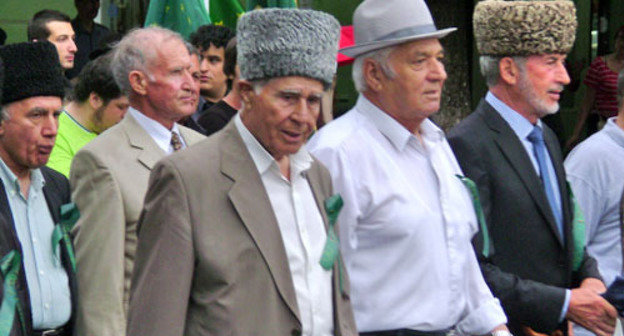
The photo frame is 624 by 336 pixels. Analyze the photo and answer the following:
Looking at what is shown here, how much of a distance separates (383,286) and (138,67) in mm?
1782

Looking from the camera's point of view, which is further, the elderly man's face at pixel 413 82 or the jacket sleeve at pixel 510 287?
the jacket sleeve at pixel 510 287

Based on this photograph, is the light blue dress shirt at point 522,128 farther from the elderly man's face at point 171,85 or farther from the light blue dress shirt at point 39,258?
the light blue dress shirt at point 39,258

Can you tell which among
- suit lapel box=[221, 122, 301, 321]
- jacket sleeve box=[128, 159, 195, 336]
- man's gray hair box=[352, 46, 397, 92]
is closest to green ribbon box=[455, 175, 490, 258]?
man's gray hair box=[352, 46, 397, 92]

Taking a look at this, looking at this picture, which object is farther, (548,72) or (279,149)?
(548,72)

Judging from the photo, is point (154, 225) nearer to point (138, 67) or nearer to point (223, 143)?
point (223, 143)

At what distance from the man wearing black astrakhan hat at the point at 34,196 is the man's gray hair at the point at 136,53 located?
76cm

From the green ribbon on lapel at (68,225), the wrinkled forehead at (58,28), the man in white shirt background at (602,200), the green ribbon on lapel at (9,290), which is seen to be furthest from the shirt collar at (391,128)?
the wrinkled forehead at (58,28)

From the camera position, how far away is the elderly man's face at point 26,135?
4809 mm

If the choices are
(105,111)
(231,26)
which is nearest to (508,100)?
(105,111)

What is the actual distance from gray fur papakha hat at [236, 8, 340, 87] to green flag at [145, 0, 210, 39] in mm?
3774

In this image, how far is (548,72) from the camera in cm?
578

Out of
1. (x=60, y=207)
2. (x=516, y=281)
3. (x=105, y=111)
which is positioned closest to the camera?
(x=60, y=207)

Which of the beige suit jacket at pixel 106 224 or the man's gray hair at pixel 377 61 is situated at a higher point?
the man's gray hair at pixel 377 61

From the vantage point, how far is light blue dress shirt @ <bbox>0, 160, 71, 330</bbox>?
474 cm
